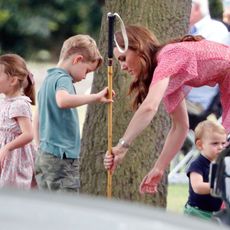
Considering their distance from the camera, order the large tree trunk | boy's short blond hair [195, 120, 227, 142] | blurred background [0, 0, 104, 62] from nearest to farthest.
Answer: boy's short blond hair [195, 120, 227, 142] < the large tree trunk < blurred background [0, 0, 104, 62]

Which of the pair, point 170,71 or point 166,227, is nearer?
point 166,227

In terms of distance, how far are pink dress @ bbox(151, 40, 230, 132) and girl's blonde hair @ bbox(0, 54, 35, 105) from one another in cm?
136

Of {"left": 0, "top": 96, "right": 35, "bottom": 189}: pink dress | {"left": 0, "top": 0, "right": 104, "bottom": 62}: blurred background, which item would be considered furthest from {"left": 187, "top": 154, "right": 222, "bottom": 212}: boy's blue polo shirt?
{"left": 0, "top": 0, "right": 104, "bottom": 62}: blurred background

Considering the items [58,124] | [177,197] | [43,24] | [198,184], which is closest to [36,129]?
[58,124]

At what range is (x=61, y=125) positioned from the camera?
24.7ft

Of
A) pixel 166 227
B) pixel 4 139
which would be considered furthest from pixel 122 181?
pixel 166 227

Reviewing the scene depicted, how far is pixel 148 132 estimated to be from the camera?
28.2 ft

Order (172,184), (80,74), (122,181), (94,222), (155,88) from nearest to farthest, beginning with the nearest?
(94,222) → (155,88) → (80,74) → (122,181) → (172,184)

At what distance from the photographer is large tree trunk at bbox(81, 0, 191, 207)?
28.1 feet

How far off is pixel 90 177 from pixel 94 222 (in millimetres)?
5813

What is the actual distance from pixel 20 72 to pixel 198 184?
1.51 meters

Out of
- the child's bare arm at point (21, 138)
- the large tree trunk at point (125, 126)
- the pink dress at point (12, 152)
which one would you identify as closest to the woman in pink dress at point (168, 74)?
the child's bare arm at point (21, 138)

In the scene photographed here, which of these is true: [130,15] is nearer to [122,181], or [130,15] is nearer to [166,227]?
[122,181]

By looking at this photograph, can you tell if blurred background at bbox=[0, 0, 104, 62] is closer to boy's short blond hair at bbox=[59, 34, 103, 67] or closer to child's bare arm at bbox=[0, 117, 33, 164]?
child's bare arm at bbox=[0, 117, 33, 164]
